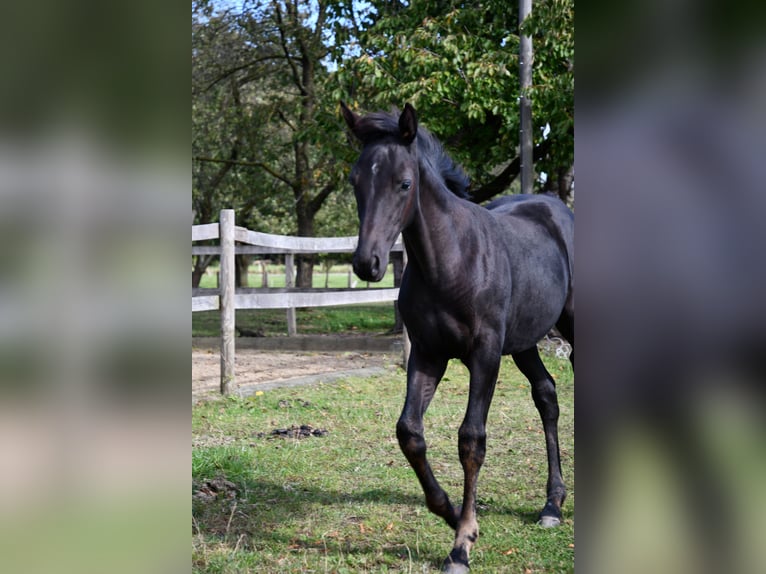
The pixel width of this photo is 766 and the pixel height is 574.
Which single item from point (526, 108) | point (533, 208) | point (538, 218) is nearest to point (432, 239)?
point (538, 218)

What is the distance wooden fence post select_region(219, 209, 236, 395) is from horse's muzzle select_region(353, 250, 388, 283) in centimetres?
436

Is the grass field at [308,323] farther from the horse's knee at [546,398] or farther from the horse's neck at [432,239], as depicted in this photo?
the horse's neck at [432,239]

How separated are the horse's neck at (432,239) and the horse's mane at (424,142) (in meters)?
0.18

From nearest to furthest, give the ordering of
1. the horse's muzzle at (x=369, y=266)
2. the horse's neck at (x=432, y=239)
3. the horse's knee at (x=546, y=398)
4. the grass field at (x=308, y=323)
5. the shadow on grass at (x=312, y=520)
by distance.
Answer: the horse's muzzle at (x=369, y=266)
the horse's neck at (x=432, y=239)
the shadow on grass at (x=312, y=520)
the horse's knee at (x=546, y=398)
the grass field at (x=308, y=323)

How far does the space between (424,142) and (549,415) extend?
1.96m

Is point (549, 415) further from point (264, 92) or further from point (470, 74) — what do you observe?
point (264, 92)

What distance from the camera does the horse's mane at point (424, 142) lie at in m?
3.17

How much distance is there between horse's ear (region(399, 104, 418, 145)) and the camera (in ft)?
10.2

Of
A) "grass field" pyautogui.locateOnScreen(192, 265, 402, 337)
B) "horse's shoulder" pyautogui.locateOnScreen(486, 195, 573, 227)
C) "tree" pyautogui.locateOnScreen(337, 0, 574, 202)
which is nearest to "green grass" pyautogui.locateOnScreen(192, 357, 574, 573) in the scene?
"horse's shoulder" pyautogui.locateOnScreen(486, 195, 573, 227)

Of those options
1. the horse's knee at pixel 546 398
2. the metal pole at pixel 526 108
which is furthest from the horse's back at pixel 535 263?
the metal pole at pixel 526 108
